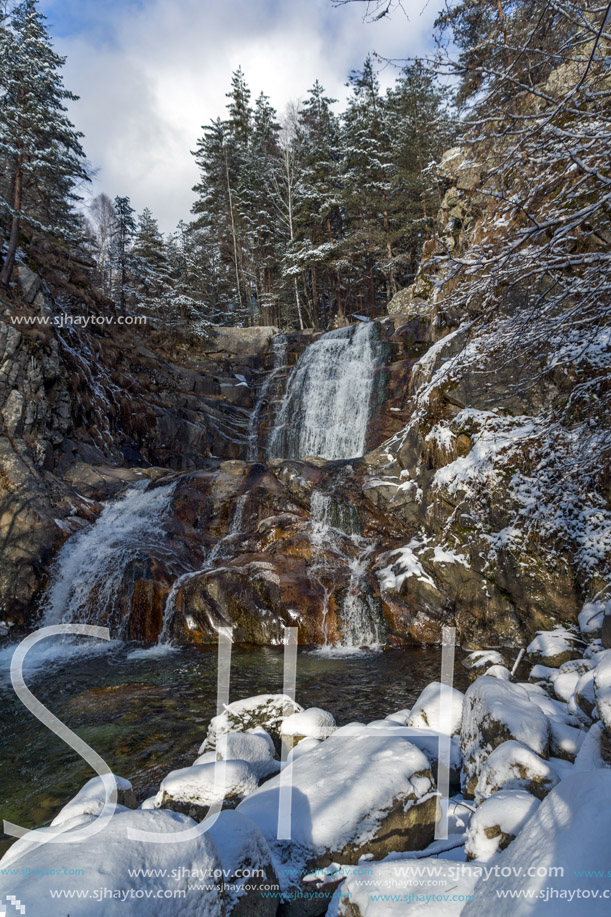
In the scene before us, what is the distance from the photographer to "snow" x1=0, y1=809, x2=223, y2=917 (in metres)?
1.67

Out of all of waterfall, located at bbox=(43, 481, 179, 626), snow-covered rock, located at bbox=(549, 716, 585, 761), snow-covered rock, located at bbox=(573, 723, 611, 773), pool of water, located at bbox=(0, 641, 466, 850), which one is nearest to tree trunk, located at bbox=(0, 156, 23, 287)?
waterfall, located at bbox=(43, 481, 179, 626)

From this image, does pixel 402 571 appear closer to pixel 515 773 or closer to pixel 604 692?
pixel 515 773

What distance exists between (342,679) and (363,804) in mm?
4547

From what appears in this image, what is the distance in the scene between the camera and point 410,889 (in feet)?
7.37

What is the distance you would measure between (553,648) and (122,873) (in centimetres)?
685

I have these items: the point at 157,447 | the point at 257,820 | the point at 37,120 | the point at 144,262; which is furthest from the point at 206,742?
the point at 144,262

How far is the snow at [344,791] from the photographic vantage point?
285 cm

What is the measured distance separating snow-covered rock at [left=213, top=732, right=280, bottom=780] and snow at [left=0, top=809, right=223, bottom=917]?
1.83m

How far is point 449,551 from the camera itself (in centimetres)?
939

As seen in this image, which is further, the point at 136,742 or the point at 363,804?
the point at 136,742

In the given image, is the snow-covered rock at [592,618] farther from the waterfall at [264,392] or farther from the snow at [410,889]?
the waterfall at [264,392]

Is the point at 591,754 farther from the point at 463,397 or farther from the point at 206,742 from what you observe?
the point at 463,397

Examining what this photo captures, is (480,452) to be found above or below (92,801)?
above

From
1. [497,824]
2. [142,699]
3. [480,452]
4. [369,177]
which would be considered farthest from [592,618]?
[369,177]
